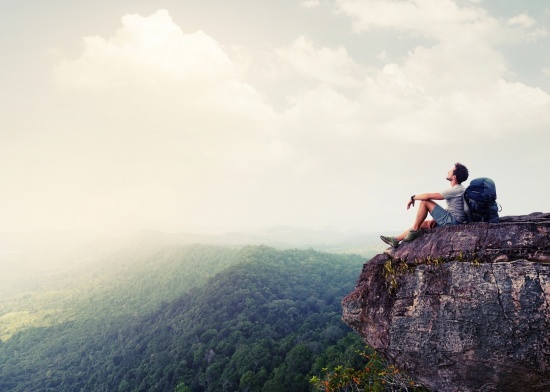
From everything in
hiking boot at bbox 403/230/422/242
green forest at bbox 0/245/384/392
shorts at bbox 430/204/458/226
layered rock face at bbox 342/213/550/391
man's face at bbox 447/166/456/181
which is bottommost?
green forest at bbox 0/245/384/392

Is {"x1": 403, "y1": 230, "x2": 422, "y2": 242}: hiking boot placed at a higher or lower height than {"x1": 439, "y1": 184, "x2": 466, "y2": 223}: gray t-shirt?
lower

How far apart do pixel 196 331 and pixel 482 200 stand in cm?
8471

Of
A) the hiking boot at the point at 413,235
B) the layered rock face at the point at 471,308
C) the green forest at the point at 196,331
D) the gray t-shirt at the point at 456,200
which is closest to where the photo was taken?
the layered rock face at the point at 471,308

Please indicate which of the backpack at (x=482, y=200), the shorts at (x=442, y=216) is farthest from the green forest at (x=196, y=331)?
the backpack at (x=482, y=200)

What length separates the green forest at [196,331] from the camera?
5462 centimetres

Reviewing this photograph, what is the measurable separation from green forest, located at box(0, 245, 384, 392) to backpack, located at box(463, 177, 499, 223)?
54.7 feet

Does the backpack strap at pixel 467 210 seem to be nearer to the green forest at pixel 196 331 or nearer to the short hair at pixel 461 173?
the short hair at pixel 461 173

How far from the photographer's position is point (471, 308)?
20.9ft

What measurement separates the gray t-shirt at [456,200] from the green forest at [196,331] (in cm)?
1648

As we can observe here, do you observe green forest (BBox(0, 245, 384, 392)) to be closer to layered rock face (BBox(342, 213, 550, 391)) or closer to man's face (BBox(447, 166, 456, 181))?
layered rock face (BBox(342, 213, 550, 391))

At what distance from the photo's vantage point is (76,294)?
571ft

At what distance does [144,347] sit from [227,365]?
4339 centimetres

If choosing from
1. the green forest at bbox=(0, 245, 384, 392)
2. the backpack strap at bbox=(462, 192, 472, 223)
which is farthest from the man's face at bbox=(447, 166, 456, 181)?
the green forest at bbox=(0, 245, 384, 392)

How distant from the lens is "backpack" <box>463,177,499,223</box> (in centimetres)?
722
